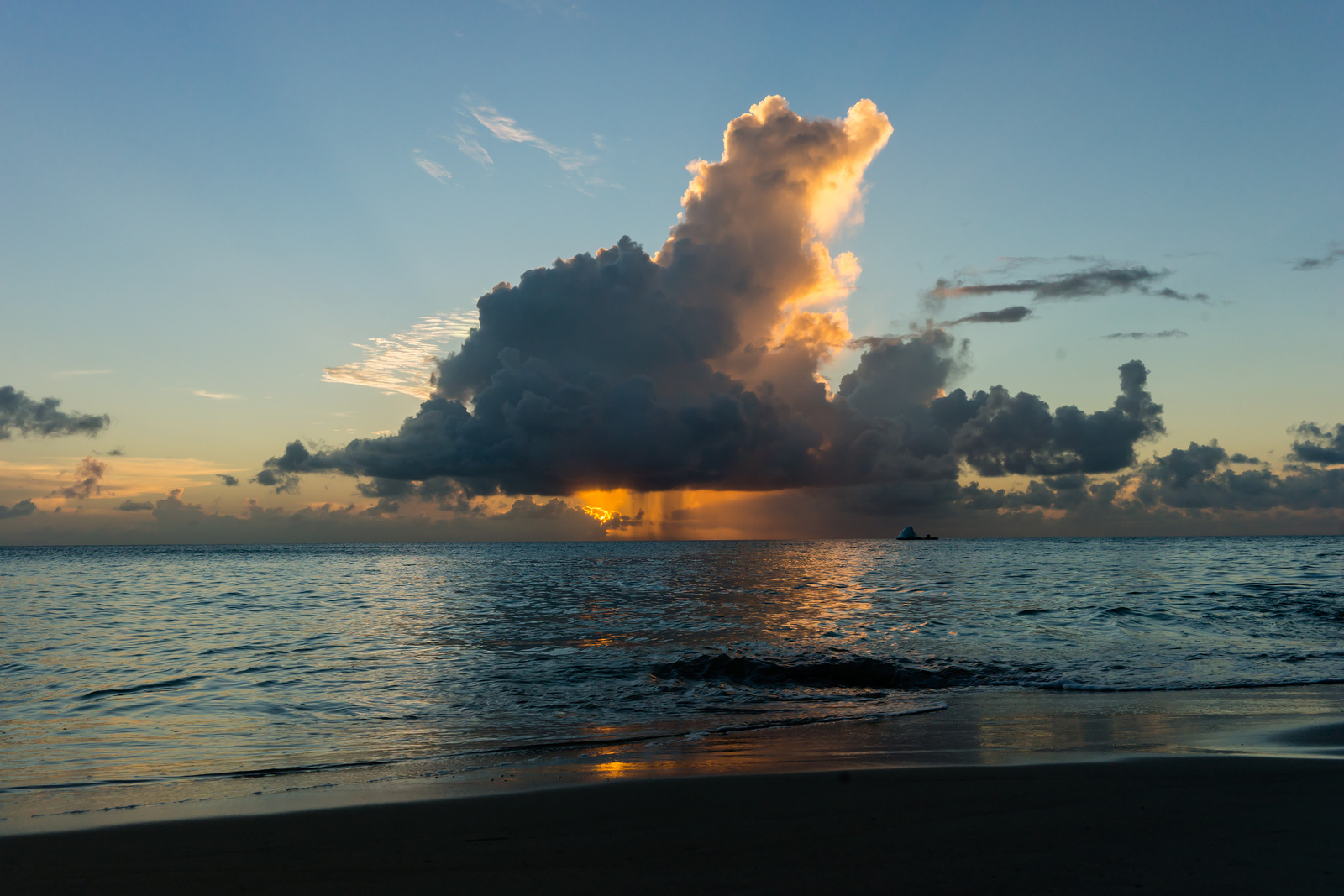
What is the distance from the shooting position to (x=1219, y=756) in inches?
308

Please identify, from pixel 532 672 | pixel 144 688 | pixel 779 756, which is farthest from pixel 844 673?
pixel 144 688

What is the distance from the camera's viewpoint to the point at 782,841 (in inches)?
216

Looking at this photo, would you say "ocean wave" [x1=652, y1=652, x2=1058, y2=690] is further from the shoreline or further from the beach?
the shoreline

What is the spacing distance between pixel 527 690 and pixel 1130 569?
57.0 m

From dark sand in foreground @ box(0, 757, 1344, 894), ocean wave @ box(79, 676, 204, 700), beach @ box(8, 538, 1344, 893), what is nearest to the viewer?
dark sand in foreground @ box(0, 757, 1344, 894)

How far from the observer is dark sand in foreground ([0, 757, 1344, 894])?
481 cm

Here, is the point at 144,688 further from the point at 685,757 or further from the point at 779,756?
the point at 779,756

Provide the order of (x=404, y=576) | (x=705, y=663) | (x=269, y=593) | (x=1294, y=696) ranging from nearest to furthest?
(x=1294, y=696)
(x=705, y=663)
(x=269, y=593)
(x=404, y=576)

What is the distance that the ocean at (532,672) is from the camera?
9547 mm

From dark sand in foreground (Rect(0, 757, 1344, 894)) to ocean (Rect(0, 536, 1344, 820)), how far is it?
204 cm

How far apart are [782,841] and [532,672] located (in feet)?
38.5

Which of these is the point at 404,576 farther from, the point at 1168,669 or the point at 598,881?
the point at 598,881

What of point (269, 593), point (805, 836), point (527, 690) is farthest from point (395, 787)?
point (269, 593)

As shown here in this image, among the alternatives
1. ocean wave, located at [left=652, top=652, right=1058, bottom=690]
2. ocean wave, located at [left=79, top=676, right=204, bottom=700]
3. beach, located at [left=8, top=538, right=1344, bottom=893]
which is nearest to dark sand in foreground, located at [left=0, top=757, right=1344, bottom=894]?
beach, located at [left=8, top=538, right=1344, bottom=893]
